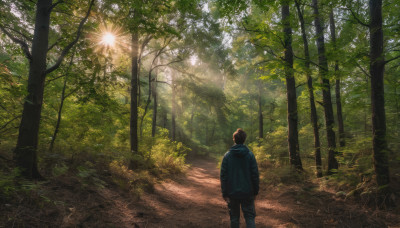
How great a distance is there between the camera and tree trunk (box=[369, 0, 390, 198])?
175 inches

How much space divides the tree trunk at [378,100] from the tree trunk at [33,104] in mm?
7591

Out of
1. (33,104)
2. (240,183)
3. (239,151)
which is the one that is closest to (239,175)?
(240,183)

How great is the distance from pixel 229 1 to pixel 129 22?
9.92ft

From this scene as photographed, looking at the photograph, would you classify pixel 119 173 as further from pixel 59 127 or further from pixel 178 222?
pixel 178 222

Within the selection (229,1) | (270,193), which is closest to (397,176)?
(270,193)

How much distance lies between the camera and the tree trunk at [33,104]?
3.90 m

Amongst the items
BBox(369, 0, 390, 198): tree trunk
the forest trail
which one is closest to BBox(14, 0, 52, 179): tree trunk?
the forest trail

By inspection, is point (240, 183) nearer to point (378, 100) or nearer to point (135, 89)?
point (378, 100)

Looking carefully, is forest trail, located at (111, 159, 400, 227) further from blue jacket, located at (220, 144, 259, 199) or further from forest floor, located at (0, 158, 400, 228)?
blue jacket, located at (220, 144, 259, 199)

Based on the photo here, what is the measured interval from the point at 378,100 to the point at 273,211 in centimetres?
396

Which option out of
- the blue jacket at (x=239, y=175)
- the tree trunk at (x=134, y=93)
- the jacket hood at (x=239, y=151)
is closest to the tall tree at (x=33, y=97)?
the blue jacket at (x=239, y=175)

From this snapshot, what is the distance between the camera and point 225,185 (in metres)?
3.52

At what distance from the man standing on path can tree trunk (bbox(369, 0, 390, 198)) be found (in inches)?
132

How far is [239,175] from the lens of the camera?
3469 millimetres
